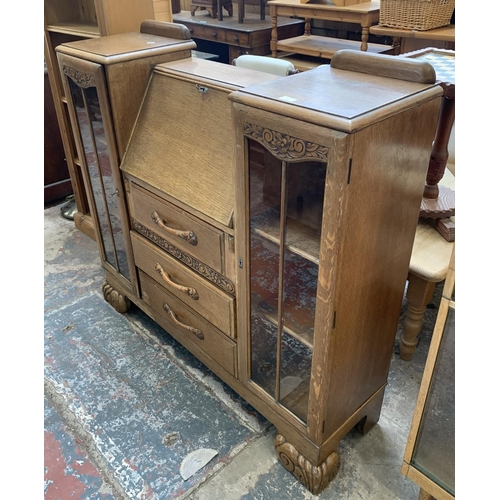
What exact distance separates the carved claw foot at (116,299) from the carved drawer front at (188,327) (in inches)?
8.1

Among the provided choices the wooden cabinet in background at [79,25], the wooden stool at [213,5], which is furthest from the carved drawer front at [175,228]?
the wooden stool at [213,5]

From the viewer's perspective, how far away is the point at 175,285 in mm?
1485

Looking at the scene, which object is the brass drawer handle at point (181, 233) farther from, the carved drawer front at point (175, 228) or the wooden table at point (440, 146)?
the wooden table at point (440, 146)

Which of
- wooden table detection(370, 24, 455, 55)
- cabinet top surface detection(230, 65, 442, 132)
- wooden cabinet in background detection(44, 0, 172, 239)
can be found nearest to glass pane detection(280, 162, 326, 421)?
cabinet top surface detection(230, 65, 442, 132)

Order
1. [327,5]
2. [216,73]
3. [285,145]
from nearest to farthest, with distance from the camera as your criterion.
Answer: [285,145], [216,73], [327,5]

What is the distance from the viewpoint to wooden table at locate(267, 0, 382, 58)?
8.57 ft

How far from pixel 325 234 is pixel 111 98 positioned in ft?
2.94

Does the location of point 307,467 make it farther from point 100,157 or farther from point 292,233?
point 100,157

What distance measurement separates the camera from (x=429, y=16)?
7.41ft

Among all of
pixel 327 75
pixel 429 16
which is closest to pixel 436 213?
pixel 327 75

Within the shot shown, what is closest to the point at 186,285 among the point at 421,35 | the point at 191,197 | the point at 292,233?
the point at 191,197

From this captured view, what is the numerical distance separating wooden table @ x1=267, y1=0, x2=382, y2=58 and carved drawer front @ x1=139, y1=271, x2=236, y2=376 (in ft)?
6.34

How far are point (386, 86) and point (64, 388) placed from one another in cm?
147

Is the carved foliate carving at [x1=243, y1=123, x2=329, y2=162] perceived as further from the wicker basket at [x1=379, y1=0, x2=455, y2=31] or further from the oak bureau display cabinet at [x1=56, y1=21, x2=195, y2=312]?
the wicker basket at [x1=379, y1=0, x2=455, y2=31]
